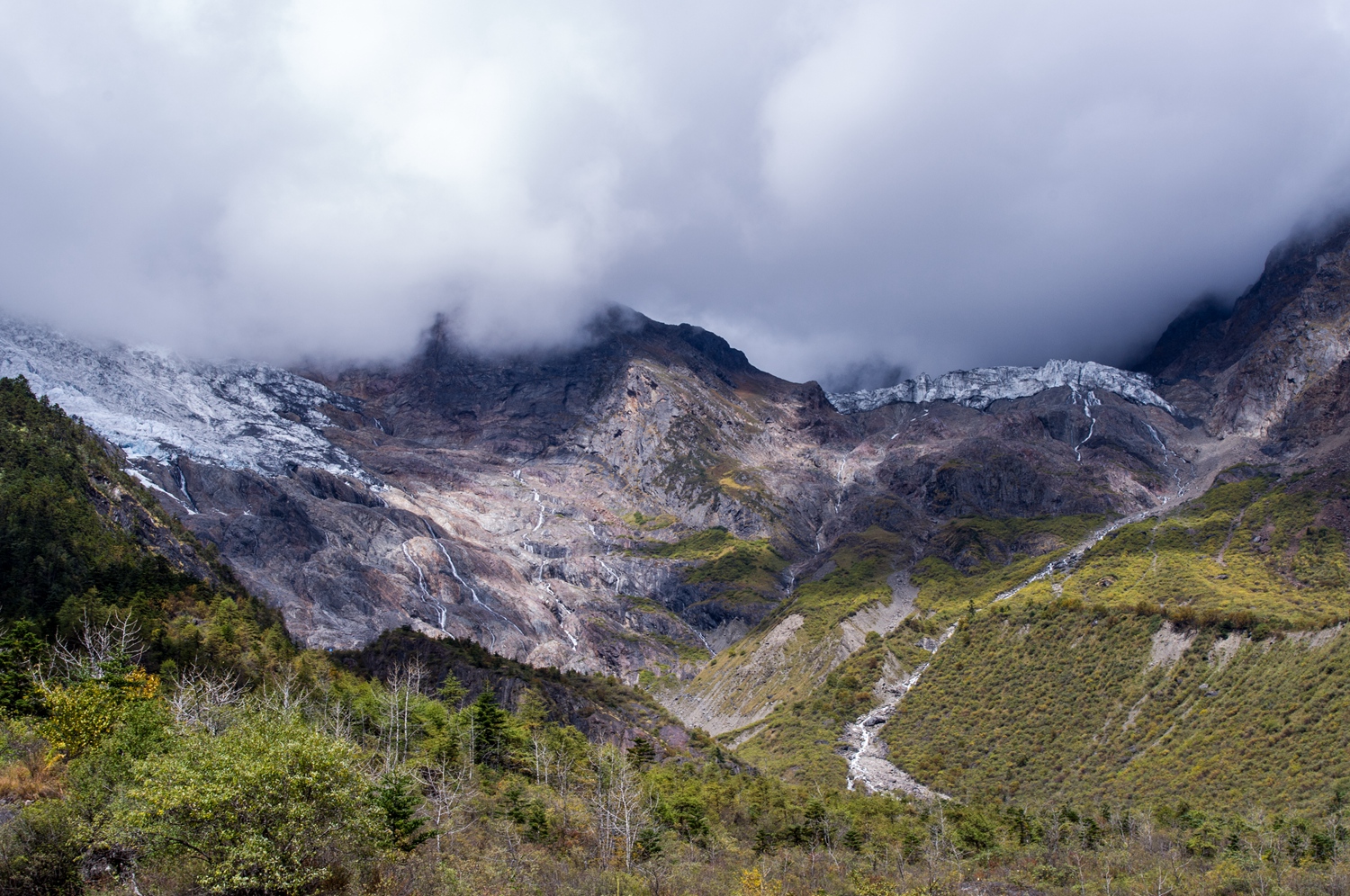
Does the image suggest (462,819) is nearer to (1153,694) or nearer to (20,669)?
(20,669)

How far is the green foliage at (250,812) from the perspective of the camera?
29000 millimetres

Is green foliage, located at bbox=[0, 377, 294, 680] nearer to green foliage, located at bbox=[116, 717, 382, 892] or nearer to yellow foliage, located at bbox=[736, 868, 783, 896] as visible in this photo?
green foliage, located at bbox=[116, 717, 382, 892]

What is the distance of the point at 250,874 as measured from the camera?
97.3ft

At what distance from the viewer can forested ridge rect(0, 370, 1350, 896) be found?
30672mm

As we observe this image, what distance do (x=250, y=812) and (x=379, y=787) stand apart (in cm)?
1121

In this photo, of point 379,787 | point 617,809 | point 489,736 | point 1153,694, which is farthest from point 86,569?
point 1153,694

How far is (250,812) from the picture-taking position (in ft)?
98.2

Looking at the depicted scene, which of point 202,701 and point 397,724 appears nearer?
point 202,701

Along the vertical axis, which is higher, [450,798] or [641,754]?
[641,754]

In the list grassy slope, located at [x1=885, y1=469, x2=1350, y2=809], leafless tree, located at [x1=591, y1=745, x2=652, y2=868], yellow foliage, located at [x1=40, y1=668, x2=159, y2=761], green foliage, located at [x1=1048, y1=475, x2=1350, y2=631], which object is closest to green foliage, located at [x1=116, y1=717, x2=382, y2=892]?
yellow foliage, located at [x1=40, y1=668, x2=159, y2=761]

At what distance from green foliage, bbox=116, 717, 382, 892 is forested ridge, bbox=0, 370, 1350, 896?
0.33 feet

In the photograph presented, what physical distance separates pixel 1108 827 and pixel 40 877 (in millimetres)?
94057

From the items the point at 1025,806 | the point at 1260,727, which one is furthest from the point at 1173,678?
the point at 1025,806

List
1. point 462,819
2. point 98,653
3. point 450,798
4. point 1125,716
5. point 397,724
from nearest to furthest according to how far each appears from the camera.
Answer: point 450,798
point 462,819
point 98,653
point 397,724
point 1125,716
